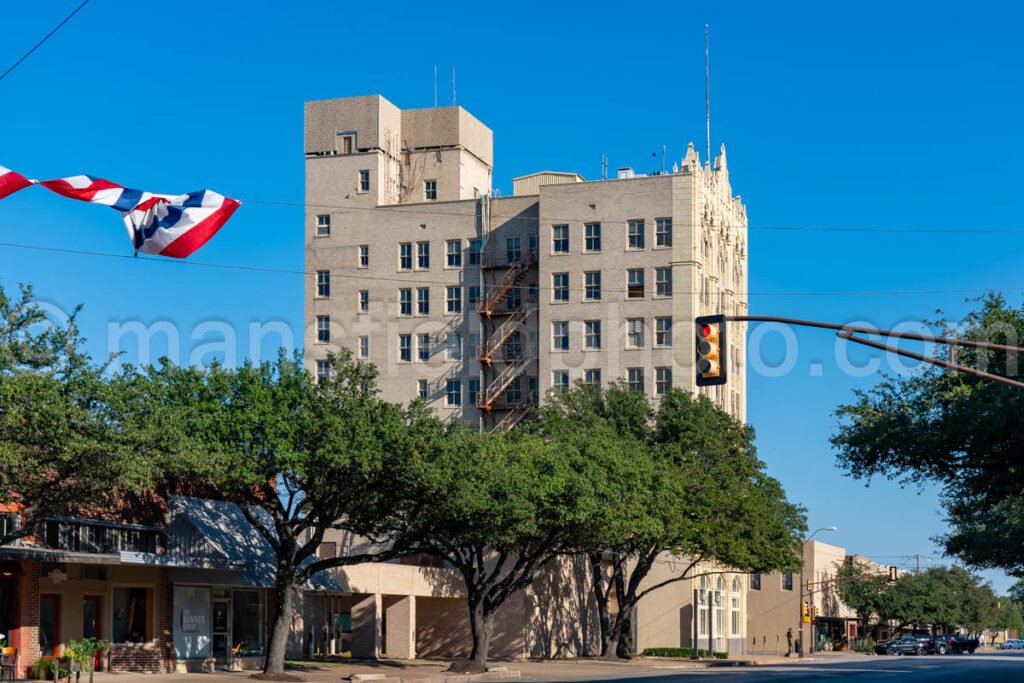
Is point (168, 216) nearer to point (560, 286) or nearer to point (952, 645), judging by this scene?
point (560, 286)

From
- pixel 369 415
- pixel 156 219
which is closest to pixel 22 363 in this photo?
pixel 156 219

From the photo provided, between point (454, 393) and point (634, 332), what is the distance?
47.2ft

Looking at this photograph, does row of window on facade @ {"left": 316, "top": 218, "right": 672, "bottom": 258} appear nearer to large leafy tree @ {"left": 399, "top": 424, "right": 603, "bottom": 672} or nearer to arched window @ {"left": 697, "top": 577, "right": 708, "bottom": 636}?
arched window @ {"left": 697, "top": 577, "right": 708, "bottom": 636}

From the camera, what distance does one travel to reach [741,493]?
69188mm

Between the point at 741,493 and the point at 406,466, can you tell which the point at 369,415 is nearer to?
the point at 406,466

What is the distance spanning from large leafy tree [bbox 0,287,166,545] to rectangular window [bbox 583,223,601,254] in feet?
204

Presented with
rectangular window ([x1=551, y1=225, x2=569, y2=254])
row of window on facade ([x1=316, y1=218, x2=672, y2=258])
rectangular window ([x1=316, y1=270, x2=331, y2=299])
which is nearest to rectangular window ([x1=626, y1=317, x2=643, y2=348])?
row of window on facade ([x1=316, y1=218, x2=672, y2=258])

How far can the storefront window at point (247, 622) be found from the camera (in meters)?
52.4

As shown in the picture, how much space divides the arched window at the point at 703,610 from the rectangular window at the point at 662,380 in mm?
12887

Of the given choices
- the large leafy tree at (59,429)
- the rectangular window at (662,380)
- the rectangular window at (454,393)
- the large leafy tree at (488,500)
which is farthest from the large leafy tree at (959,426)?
the rectangular window at (454,393)

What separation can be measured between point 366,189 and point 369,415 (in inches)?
2425

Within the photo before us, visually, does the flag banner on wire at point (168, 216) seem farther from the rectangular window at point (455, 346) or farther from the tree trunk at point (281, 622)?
the rectangular window at point (455, 346)

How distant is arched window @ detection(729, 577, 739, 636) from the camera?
9991 cm

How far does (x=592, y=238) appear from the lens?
9638cm
